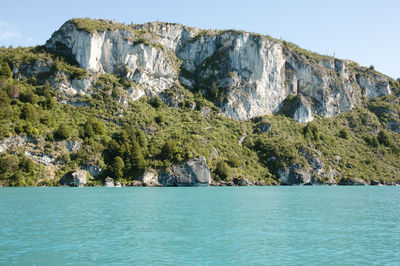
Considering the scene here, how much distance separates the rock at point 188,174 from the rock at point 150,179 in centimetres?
118

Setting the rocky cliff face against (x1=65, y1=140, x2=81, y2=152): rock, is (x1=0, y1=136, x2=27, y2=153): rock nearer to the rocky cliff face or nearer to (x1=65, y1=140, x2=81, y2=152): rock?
(x1=65, y1=140, x2=81, y2=152): rock

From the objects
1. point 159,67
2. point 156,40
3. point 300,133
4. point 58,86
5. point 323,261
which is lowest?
point 323,261

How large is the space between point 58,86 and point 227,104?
66.7m

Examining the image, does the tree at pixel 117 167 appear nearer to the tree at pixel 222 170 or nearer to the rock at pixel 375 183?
the tree at pixel 222 170

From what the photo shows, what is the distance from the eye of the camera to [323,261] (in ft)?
71.5

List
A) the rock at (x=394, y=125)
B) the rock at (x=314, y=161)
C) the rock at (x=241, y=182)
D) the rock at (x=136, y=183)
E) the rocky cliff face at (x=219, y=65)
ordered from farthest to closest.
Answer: the rock at (x=394, y=125) < the rocky cliff face at (x=219, y=65) < the rock at (x=314, y=161) < the rock at (x=241, y=182) < the rock at (x=136, y=183)

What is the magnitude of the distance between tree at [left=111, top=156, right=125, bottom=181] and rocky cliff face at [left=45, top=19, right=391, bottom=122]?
4489cm

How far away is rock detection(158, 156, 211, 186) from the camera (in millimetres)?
103312

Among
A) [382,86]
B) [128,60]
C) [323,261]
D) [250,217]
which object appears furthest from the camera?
[382,86]

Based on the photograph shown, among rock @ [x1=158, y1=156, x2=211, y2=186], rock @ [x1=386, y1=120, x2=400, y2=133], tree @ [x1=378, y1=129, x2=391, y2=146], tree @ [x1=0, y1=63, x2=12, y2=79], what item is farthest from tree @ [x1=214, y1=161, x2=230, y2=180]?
rock @ [x1=386, y1=120, x2=400, y2=133]

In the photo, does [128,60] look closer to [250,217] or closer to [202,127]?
[202,127]

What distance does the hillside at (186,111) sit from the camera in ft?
327

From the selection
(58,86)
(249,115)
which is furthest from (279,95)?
(58,86)

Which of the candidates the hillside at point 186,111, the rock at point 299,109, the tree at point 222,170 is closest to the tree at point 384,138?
the hillside at point 186,111
